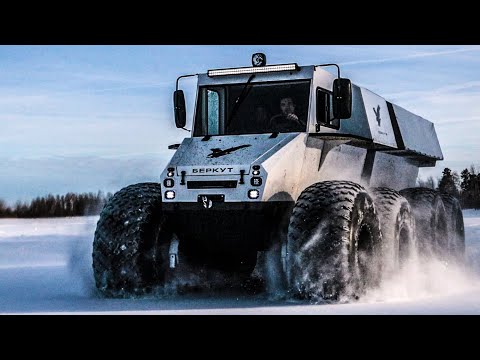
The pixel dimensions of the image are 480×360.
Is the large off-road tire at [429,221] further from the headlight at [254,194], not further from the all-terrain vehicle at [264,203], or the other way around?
the headlight at [254,194]

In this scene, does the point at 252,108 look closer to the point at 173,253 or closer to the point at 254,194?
the point at 254,194

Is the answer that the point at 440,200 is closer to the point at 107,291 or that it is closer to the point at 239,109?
the point at 239,109

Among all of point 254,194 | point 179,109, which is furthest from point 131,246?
point 179,109

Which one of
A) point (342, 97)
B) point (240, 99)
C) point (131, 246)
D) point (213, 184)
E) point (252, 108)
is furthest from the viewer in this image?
point (240, 99)

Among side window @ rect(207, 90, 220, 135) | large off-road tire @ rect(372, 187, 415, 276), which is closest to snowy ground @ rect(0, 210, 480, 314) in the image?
large off-road tire @ rect(372, 187, 415, 276)

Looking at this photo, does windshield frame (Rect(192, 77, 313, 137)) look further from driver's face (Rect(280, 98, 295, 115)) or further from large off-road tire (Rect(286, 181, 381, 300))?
large off-road tire (Rect(286, 181, 381, 300))

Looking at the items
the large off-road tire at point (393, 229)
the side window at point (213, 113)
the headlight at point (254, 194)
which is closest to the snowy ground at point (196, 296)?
the large off-road tire at point (393, 229)

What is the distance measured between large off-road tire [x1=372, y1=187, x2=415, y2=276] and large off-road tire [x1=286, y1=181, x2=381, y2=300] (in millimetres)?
1408

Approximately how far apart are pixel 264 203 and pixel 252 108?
79.6 inches

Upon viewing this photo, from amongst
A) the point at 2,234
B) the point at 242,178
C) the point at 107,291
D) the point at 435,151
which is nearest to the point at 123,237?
the point at 107,291

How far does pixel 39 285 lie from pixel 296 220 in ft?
16.6

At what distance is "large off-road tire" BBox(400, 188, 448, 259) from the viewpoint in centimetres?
1559

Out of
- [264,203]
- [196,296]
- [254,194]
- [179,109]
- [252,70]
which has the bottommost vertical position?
[196,296]

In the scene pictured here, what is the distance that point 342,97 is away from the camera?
11539mm
